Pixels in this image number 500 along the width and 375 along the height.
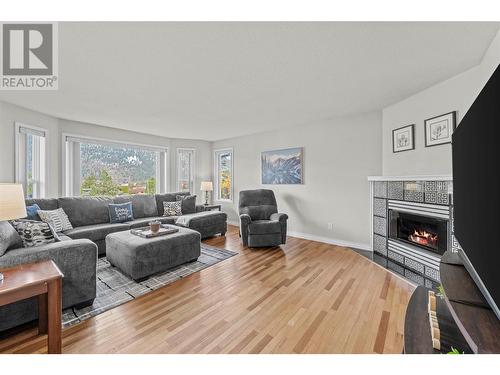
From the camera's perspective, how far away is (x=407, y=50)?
1.79 metres

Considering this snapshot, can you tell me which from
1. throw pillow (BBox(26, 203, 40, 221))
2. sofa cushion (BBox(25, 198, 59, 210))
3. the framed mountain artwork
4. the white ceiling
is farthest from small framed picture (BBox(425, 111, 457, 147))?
sofa cushion (BBox(25, 198, 59, 210))

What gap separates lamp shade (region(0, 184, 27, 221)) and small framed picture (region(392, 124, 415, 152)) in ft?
13.1

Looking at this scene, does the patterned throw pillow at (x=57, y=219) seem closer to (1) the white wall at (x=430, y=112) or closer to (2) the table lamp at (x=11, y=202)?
(2) the table lamp at (x=11, y=202)

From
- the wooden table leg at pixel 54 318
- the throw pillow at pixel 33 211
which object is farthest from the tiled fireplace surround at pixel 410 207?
the throw pillow at pixel 33 211

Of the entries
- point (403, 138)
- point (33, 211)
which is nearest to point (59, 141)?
point (33, 211)

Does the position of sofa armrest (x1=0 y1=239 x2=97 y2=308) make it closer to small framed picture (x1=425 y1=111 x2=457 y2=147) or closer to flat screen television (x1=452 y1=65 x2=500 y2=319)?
flat screen television (x1=452 y1=65 x2=500 y2=319)

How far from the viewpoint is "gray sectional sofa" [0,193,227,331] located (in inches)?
62.6

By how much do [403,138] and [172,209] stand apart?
167 inches

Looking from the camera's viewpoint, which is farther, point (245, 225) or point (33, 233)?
point (245, 225)

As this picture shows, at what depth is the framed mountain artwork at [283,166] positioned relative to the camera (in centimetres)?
436

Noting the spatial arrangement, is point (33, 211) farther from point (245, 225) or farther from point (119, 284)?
point (245, 225)

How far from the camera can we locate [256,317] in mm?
1775
